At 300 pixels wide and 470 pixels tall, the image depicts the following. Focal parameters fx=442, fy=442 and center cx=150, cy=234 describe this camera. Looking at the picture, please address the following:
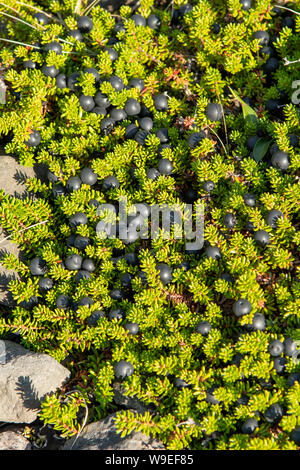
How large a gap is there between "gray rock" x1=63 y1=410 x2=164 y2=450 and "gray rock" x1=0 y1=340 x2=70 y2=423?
1.56 feet

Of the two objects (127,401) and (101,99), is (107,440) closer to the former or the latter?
(127,401)

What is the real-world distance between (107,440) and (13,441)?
0.98 m

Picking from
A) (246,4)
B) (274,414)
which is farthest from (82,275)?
(246,4)

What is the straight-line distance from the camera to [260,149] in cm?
464

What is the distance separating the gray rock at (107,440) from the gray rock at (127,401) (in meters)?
0.15

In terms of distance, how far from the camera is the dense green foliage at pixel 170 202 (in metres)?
3.70

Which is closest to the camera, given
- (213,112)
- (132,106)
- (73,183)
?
(73,183)

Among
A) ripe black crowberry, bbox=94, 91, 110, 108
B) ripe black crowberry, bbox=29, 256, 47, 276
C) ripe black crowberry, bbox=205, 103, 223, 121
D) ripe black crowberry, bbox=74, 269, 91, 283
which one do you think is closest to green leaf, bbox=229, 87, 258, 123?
ripe black crowberry, bbox=205, 103, 223, 121

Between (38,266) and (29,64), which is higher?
(29,64)

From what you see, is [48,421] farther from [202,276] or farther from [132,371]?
[202,276]

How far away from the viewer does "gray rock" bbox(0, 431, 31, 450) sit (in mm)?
4012

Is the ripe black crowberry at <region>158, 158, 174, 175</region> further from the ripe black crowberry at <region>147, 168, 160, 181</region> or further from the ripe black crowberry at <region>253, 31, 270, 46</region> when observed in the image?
the ripe black crowberry at <region>253, 31, 270, 46</region>

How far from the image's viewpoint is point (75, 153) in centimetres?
493

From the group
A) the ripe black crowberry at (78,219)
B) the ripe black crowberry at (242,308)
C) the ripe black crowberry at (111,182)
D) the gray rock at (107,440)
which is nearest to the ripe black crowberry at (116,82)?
the ripe black crowberry at (111,182)
